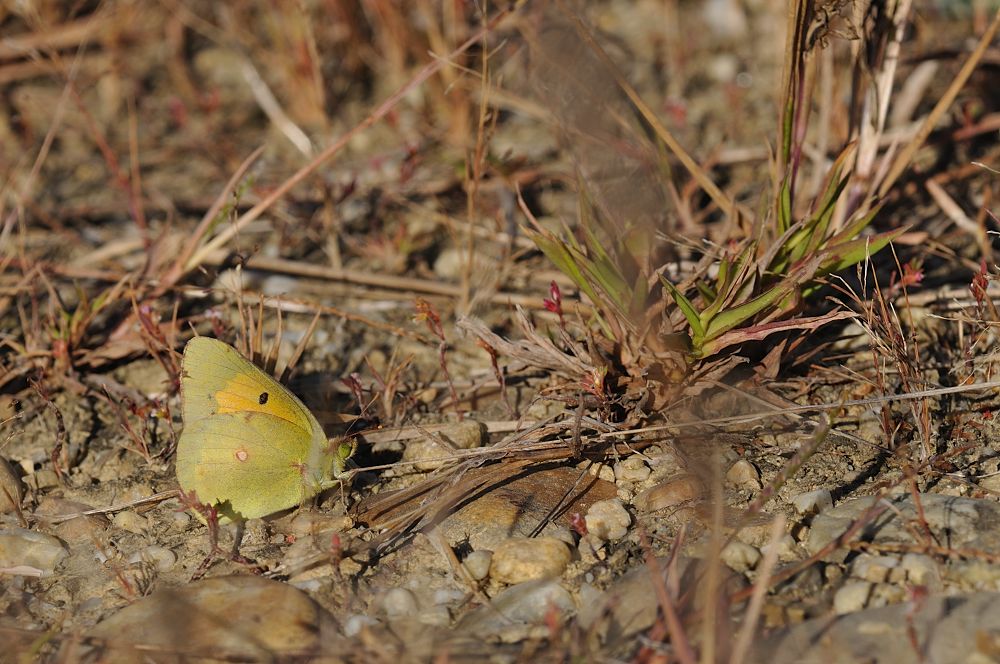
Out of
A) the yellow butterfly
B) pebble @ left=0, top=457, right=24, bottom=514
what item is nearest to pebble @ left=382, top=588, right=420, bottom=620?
the yellow butterfly

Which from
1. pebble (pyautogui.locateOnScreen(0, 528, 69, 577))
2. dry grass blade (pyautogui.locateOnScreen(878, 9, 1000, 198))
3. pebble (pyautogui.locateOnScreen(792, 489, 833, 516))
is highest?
dry grass blade (pyautogui.locateOnScreen(878, 9, 1000, 198))

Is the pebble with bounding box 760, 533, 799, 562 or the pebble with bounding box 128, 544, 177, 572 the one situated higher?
the pebble with bounding box 760, 533, 799, 562

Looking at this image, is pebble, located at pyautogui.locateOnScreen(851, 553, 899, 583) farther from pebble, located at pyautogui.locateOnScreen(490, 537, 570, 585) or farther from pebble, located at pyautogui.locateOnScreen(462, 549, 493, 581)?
pebble, located at pyautogui.locateOnScreen(462, 549, 493, 581)

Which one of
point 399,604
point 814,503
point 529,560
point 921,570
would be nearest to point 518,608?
point 529,560

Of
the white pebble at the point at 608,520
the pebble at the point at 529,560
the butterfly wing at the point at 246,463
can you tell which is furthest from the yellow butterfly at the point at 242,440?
the white pebble at the point at 608,520

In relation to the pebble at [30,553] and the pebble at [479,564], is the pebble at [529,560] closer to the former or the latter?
the pebble at [479,564]

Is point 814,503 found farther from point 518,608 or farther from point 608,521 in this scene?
point 518,608

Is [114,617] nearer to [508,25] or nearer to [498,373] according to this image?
[498,373]
